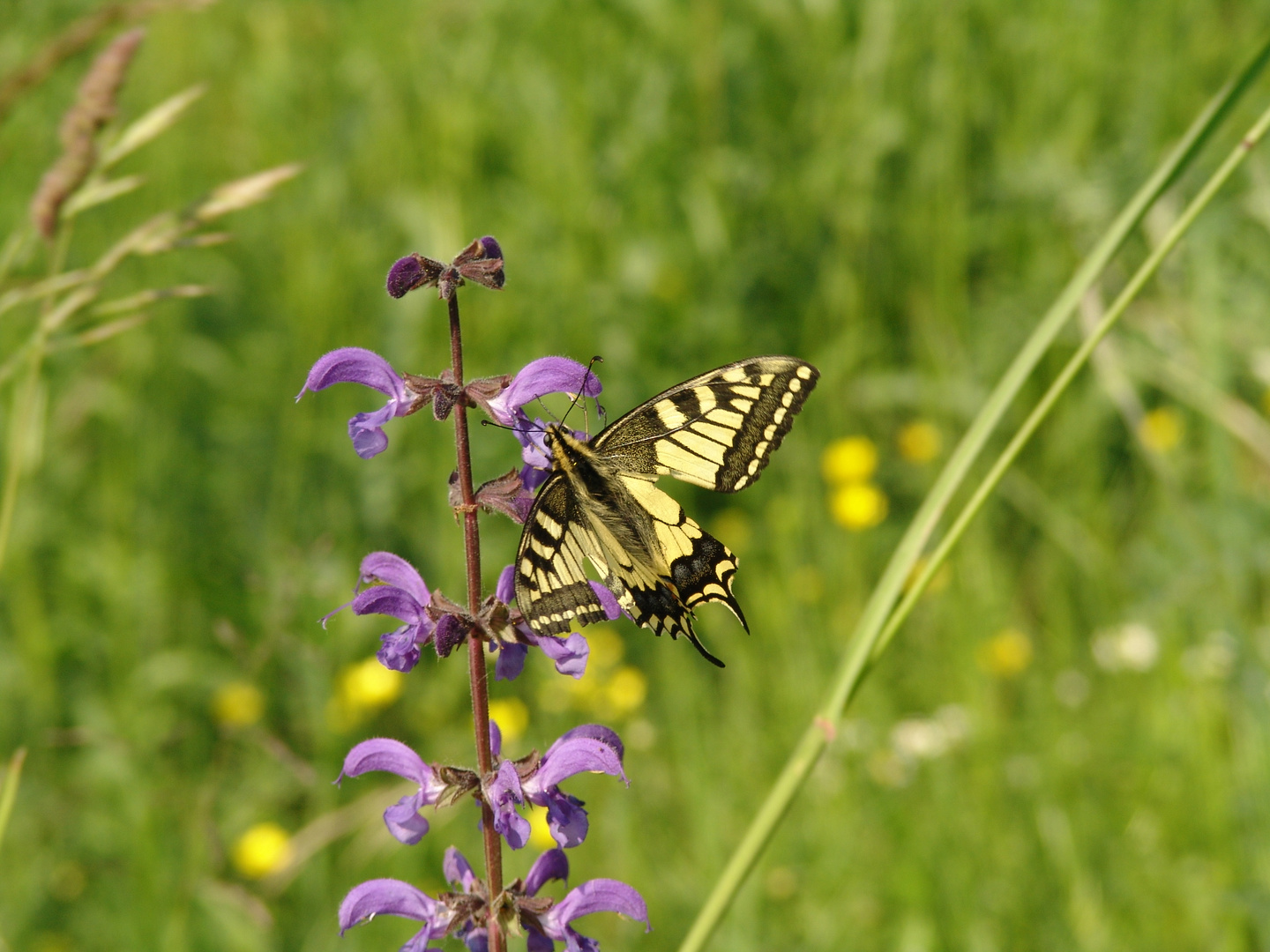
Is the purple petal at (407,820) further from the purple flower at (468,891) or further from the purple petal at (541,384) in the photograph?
the purple petal at (541,384)

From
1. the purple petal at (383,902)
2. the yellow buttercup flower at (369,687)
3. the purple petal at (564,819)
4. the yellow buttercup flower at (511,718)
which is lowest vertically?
the purple petal at (383,902)

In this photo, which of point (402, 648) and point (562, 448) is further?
point (562, 448)

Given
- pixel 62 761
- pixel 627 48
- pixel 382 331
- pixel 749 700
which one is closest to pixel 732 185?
pixel 627 48

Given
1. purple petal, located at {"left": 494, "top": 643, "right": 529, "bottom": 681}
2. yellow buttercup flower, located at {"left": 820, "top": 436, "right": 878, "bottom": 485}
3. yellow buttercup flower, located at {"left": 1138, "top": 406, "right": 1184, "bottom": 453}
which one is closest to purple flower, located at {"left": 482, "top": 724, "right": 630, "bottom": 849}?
purple petal, located at {"left": 494, "top": 643, "right": 529, "bottom": 681}

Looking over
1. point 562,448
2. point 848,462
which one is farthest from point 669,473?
point 848,462

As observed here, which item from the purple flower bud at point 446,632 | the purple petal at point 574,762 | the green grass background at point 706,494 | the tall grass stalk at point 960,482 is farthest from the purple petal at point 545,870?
the green grass background at point 706,494

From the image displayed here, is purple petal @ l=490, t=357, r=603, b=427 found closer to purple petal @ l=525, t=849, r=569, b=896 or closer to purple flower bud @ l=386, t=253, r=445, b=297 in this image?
purple flower bud @ l=386, t=253, r=445, b=297

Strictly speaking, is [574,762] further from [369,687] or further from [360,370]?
[369,687]
